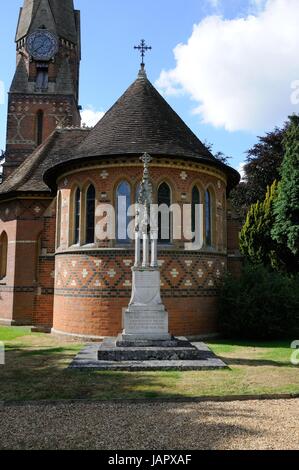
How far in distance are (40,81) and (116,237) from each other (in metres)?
25.6

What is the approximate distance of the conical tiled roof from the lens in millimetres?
15656

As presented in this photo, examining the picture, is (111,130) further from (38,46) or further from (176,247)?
(38,46)

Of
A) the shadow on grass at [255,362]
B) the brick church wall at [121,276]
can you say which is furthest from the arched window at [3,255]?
the shadow on grass at [255,362]

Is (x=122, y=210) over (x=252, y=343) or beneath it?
A: over

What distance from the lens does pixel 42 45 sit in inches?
1415

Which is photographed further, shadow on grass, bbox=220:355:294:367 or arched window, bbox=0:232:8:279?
arched window, bbox=0:232:8:279

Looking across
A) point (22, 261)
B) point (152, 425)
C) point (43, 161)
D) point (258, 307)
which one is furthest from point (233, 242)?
point (152, 425)

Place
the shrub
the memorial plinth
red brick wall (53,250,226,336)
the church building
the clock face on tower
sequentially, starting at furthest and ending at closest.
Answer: the clock face on tower, the shrub, the church building, red brick wall (53,250,226,336), the memorial plinth

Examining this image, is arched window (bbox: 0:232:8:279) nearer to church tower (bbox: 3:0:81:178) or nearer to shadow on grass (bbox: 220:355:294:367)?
church tower (bbox: 3:0:81:178)

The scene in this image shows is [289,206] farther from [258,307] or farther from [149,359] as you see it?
[149,359]

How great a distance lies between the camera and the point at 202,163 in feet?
53.4

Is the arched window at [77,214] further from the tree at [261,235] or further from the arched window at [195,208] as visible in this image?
the tree at [261,235]

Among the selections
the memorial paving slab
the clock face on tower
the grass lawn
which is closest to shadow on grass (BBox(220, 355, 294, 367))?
the grass lawn

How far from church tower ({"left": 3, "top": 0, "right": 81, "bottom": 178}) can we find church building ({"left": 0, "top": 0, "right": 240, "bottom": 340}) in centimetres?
1476
